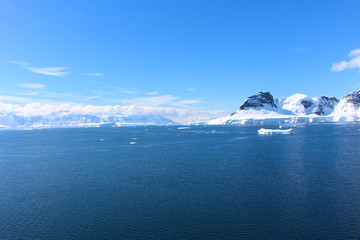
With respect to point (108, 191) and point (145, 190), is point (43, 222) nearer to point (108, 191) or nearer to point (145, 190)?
point (108, 191)

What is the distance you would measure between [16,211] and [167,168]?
2600cm

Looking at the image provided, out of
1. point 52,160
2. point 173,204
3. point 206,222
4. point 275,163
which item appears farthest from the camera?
point 52,160

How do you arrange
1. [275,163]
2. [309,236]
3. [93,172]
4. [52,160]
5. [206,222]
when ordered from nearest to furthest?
[309,236]
[206,222]
[93,172]
[275,163]
[52,160]

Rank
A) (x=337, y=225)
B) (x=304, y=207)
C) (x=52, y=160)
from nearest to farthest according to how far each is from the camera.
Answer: (x=337, y=225), (x=304, y=207), (x=52, y=160)

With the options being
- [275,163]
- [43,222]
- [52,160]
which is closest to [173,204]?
[43,222]

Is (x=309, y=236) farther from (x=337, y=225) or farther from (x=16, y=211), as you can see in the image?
(x=16, y=211)

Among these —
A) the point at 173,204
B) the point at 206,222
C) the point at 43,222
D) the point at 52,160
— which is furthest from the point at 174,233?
the point at 52,160

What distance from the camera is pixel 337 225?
2316cm

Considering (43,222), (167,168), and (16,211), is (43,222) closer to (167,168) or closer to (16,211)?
(16,211)

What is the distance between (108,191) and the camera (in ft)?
116

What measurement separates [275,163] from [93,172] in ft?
119

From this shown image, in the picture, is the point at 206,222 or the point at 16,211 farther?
the point at 16,211

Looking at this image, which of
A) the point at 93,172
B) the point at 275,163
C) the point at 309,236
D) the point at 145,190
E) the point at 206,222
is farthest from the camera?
the point at 275,163

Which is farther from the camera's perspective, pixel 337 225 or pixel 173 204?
pixel 173 204
